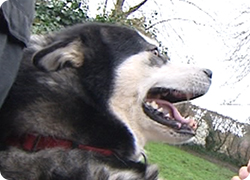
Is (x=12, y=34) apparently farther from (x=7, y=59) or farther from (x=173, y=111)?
(x=173, y=111)

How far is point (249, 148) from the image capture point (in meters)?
12.5

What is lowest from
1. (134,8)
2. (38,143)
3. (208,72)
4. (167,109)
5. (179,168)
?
(179,168)

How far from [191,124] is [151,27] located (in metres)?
4.13

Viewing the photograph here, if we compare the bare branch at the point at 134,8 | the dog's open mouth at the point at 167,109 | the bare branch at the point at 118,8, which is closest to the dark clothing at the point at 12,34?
the dog's open mouth at the point at 167,109

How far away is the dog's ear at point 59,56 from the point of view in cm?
199

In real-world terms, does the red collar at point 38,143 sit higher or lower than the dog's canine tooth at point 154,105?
lower

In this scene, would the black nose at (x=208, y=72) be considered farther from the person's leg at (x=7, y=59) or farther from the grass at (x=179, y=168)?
the grass at (x=179, y=168)

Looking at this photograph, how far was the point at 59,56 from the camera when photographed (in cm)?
211

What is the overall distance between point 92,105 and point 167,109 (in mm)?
469

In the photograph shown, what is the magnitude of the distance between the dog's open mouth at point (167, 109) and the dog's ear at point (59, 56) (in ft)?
1.40

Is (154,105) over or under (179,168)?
over

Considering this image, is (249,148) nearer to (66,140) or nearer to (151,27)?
(151,27)

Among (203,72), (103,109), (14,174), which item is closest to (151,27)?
(203,72)

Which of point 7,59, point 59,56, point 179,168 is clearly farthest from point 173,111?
point 179,168
